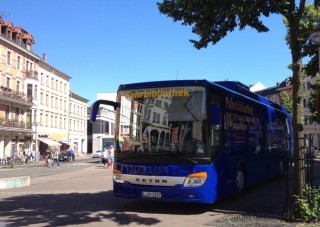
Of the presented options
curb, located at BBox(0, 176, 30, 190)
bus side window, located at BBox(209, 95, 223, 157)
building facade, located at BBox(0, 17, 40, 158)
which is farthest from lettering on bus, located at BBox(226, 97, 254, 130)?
building facade, located at BBox(0, 17, 40, 158)

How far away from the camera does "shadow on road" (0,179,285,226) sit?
9133mm

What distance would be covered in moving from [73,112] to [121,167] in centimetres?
7569

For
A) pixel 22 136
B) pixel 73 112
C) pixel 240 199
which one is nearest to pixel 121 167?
pixel 240 199

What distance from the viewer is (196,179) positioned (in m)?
9.35

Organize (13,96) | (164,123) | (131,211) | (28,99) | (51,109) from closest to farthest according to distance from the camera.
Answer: (164,123)
(131,211)
(13,96)
(28,99)
(51,109)

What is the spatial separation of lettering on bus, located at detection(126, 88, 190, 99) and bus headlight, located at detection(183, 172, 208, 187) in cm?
185

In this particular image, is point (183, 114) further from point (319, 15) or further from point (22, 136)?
point (22, 136)

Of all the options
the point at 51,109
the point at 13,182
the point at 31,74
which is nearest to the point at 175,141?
the point at 13,182

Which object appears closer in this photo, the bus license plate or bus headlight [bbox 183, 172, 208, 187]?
bus headlight [bbox 183, 172, 208, 187]

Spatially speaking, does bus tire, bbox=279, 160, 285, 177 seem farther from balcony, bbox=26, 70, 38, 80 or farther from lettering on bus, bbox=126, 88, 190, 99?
balcony, bbox=26, 70, 38, 80

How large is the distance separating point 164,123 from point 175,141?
0.50m

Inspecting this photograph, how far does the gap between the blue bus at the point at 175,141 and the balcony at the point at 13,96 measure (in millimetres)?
44903

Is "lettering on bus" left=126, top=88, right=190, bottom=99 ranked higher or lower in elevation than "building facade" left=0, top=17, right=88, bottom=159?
lower

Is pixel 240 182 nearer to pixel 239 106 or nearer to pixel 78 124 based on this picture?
pixel 239 106
